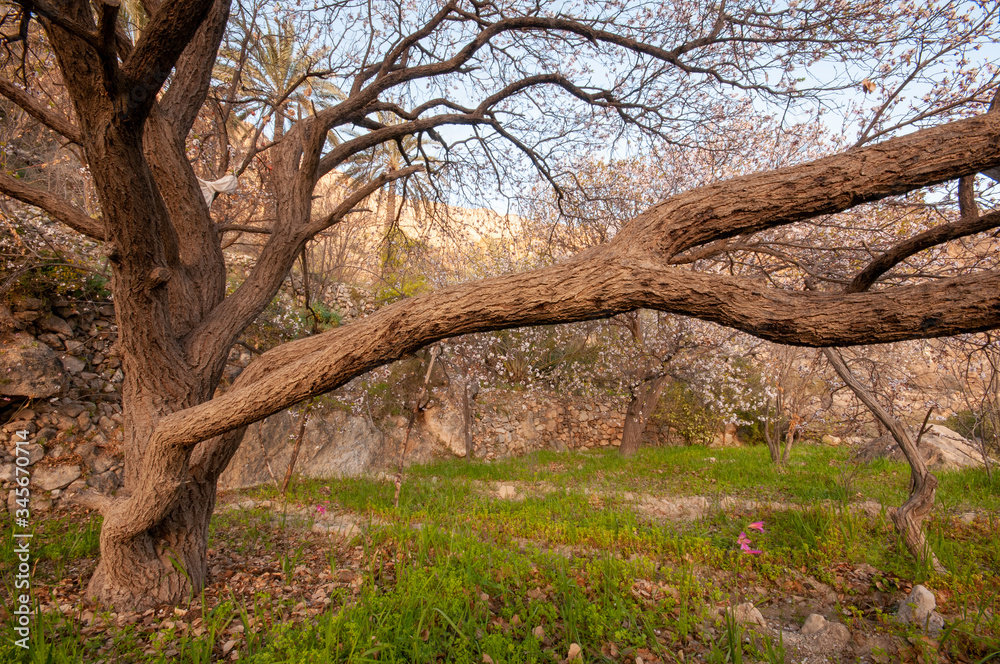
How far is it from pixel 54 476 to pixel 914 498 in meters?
9.40

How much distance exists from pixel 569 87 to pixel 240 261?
8.24 metres

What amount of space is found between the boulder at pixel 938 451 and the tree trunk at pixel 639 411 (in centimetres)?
354

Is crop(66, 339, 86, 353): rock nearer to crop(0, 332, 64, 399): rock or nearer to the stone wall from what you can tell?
the stone wall

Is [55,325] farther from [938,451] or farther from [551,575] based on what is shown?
[938,451]

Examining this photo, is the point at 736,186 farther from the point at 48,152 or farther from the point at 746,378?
the point at 746,378

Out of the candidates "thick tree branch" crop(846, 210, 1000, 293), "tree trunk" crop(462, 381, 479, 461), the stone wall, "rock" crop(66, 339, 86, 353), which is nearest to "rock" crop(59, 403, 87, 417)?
the stone wall

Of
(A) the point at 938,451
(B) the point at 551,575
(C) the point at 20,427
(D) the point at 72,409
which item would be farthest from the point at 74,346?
(A) the point at 938,451

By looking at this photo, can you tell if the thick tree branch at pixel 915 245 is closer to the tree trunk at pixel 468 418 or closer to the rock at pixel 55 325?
the tree trunk at pixel 468 418

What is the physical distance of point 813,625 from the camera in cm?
271

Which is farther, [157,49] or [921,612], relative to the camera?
[921,612]

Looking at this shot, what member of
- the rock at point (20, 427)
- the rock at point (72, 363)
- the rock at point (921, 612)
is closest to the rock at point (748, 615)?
the rock at point (921, 612)

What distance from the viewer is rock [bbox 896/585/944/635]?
8.59 feet

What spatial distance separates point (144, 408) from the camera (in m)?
3.04

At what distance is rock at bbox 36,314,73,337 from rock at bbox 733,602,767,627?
8686mm
